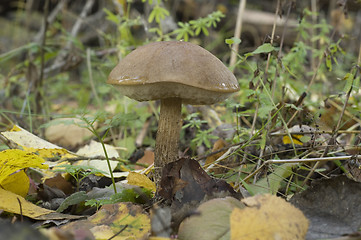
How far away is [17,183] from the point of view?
1.54 metres

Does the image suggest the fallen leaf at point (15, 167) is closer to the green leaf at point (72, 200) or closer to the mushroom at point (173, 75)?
the green leaf at point (72, 200)

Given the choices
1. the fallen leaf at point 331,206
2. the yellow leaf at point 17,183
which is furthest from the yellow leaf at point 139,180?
the fallen leaf at point 331,206

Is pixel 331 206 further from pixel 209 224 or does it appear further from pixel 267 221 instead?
pixel 209 224

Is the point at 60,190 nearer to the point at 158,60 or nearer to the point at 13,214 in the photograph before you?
the point at 13,214

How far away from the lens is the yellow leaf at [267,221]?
3.23 ft

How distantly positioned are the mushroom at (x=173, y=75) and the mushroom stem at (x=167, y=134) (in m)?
0.03

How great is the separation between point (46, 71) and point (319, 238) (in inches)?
141

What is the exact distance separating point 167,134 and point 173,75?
449 mm

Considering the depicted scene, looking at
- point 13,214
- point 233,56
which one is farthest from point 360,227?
point 233,56

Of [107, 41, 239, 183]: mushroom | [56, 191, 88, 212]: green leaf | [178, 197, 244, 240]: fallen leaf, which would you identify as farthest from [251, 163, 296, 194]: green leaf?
[56, 191, 88, 212]: green leaf

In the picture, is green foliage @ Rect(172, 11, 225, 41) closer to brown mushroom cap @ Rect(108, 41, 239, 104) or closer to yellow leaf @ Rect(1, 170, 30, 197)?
brown mushroom cap @ Rect(108, 41, 239, 104)

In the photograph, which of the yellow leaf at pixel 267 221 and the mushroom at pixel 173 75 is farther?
the mushroom at pixel 173 75

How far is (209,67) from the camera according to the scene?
1.42 meters

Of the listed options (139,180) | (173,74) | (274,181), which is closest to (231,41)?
(173,74)
